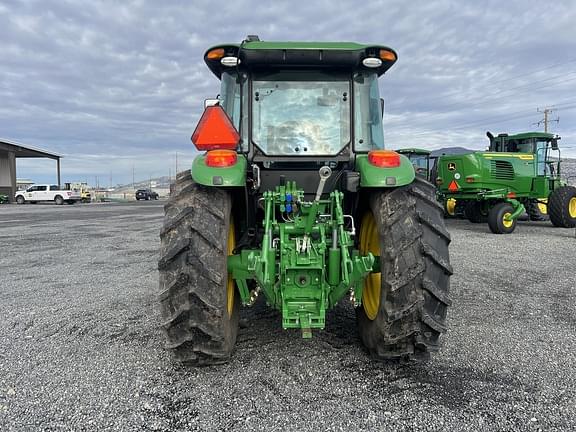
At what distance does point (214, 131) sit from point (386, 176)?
3.91ft

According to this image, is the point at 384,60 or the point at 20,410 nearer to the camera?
the point at 20,410

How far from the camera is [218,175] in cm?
293

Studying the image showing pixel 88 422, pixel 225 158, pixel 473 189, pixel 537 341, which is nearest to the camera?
pixel 88 422

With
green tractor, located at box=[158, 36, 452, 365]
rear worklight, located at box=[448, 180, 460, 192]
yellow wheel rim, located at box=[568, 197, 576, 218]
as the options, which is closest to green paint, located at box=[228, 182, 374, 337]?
green tractor, located at box=[158, 36, 452, 365]

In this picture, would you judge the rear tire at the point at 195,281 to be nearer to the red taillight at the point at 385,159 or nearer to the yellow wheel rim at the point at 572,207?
the red taillight at the point at 385,159

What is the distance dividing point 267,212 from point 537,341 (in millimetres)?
2566

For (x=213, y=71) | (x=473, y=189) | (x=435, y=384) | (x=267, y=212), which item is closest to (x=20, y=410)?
(x=267, y=212)

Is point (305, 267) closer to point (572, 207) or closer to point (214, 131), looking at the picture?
point (214, 131)

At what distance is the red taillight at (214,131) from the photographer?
2.73m

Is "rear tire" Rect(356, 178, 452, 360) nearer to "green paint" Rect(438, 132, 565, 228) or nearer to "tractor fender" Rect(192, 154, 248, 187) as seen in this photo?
"tractor fender" Rect(192, 154, 248, 187)

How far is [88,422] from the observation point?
2.42 m

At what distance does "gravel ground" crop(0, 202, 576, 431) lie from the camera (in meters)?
2.44

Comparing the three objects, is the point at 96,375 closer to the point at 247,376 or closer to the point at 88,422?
the point at 88,422

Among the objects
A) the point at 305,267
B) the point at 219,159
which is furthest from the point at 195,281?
the point at 219,159
